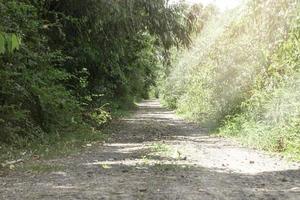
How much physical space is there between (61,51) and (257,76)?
6.72m

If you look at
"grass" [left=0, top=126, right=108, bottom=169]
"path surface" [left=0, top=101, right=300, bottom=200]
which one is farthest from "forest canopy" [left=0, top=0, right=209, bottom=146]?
"path surface" [left=0, top=101, right=300, bottom=200]

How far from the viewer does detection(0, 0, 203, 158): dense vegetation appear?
46.1ft

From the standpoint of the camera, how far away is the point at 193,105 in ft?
107

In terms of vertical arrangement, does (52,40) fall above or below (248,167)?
above

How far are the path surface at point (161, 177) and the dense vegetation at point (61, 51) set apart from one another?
2453mm

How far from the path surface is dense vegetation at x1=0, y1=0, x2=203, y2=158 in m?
2.45

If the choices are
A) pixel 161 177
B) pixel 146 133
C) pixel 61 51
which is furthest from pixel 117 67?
pixel 161 177

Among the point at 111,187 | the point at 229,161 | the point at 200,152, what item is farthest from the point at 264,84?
the point at 111,187

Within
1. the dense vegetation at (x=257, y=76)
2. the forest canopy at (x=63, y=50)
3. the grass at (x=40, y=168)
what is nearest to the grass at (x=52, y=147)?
the forest canopy at (x=63, y=50)

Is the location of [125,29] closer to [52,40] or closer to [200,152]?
[52,40]

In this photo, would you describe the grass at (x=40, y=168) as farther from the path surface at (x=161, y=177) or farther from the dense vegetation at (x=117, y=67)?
the dense vegetation at (x=117, y=67)

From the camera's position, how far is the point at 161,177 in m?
9.24

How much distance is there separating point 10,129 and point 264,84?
771 cm

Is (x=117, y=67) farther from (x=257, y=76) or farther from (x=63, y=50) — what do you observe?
(x=257, y=76)
